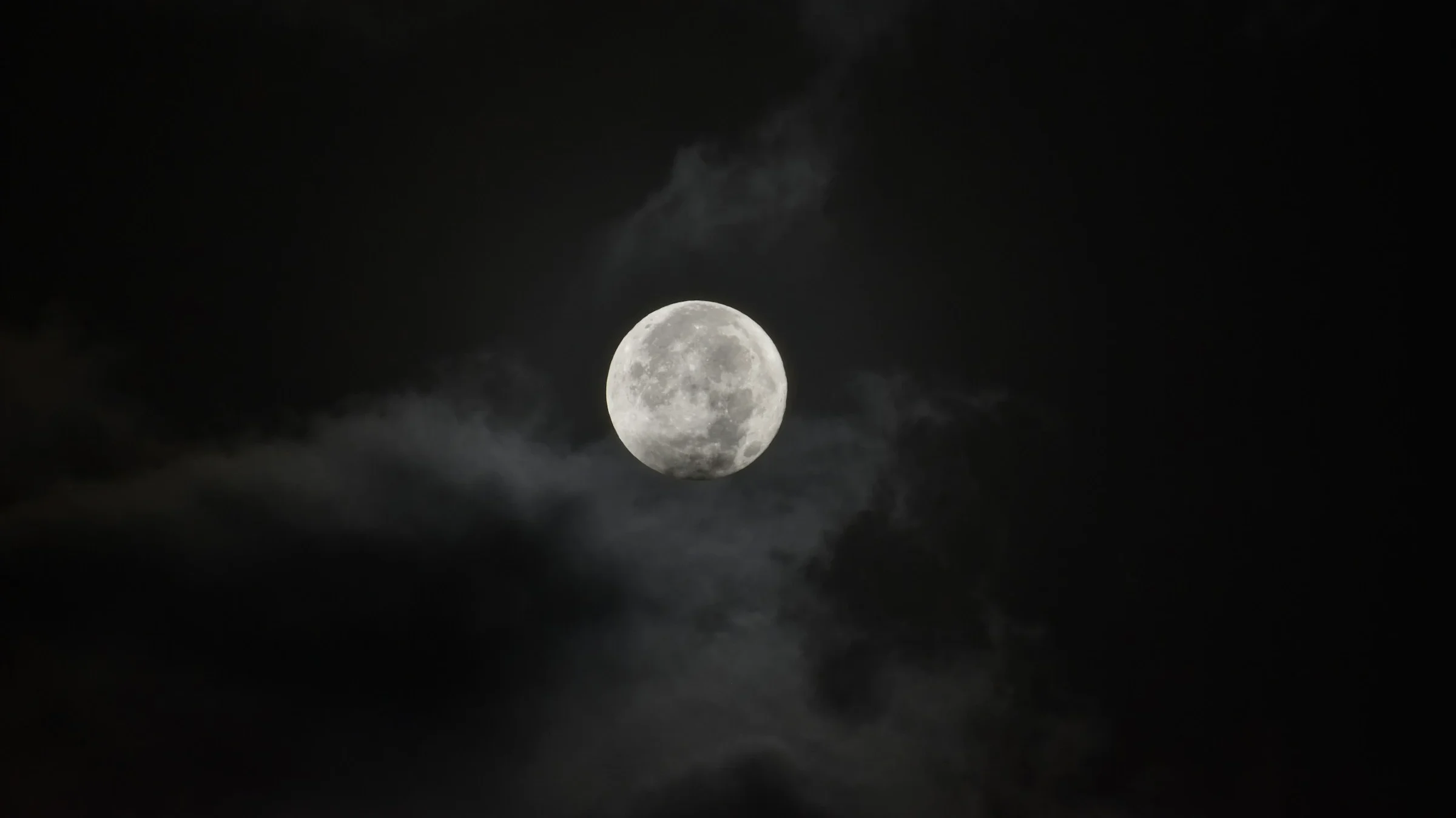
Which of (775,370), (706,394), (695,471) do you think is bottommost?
(695,471)

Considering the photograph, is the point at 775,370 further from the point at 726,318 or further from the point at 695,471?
the point at 695,471

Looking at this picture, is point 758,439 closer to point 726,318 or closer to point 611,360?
point 726,318

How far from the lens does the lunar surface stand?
7723 millimetres

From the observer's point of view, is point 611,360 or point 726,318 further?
point 611,360

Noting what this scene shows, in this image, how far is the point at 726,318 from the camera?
8.14m

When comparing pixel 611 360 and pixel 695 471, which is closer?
pixel 695 471

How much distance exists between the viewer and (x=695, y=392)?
25.3 feet

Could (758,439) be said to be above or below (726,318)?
below

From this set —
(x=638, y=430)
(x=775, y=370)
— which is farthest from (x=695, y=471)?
(x=775, y=370)

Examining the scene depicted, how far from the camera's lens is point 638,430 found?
792 cm

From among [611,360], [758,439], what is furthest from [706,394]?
[611,360]

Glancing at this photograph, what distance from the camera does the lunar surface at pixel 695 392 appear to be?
7.72 meters

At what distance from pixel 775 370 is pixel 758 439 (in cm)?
87

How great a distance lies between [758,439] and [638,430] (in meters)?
1.40
